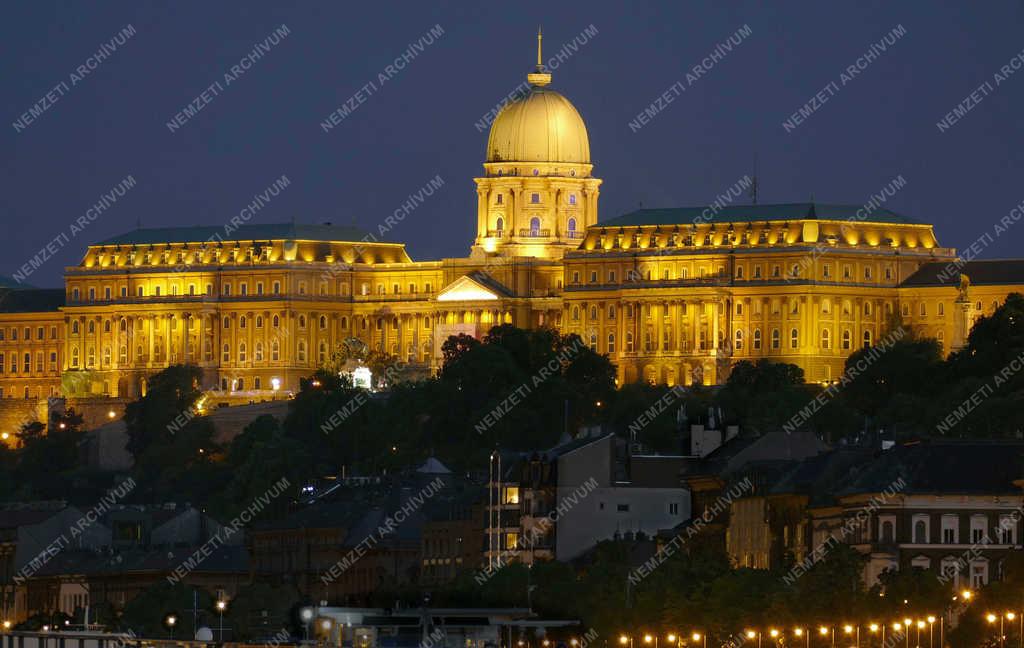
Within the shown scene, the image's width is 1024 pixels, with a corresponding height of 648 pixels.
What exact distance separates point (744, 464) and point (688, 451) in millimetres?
13684

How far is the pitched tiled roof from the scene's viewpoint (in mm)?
131375

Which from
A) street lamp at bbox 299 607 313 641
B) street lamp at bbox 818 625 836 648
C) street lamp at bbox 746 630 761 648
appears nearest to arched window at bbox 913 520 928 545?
street lamp at bbox 746 630 761 648

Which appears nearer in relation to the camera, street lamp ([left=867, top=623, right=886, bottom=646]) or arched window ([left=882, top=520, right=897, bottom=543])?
street lamp ([left=867, top=623, right=886, bottom=646])

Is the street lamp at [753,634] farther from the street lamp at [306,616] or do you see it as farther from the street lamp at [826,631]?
the street lamp at [306,616]

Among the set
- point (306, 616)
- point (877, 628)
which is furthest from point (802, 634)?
point (306, 616)

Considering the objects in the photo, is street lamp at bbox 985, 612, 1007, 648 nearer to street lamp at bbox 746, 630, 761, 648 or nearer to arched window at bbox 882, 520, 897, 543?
street lamp at bbox 746, 630, 761, 648

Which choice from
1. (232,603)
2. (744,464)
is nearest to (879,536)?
(744,464)

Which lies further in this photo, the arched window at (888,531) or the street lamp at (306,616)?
the arched window at (888,531)

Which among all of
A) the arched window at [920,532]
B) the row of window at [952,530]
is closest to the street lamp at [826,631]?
the row of window at [952,530]

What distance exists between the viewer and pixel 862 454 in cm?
14250

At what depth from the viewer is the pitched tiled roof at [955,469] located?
131m

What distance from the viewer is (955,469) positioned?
13212cm

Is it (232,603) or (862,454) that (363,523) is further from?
(862,454)

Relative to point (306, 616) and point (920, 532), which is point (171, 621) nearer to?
point (306, 616)
